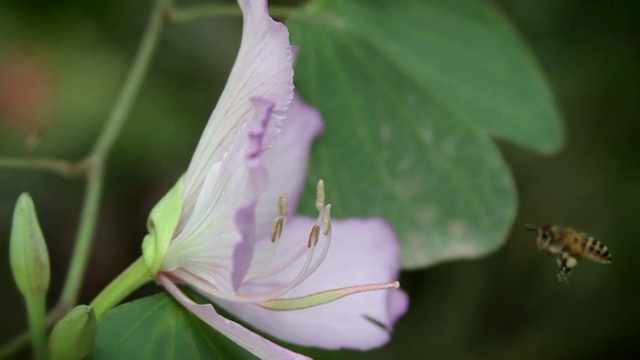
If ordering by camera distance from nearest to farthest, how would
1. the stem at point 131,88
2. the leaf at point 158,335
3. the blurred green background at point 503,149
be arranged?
1. the leaf at point 158,335
2. the stem at point 131,88
3. the blurred green background at point 503,149

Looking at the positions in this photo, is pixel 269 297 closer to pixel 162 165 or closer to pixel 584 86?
pixel 162 165

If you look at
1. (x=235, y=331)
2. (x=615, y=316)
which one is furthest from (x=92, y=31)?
(x=235, y=331)

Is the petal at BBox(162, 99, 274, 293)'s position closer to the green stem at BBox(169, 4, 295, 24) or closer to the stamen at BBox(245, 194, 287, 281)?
the stamen at BBox(245, 194, 287, 281)

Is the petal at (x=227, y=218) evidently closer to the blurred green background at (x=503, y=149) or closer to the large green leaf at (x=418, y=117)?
the large green leaf at (x=418, y=117)

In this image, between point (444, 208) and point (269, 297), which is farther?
point (444, 208)

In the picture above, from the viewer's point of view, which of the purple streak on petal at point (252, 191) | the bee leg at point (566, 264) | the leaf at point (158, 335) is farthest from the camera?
the bee leg at point (566, 264)

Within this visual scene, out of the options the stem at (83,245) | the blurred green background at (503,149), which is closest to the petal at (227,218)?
the stem at (83,245)

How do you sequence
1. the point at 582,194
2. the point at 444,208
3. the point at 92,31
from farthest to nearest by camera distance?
the point at 582,194 < the point at 92,31 < the point at 444,208
